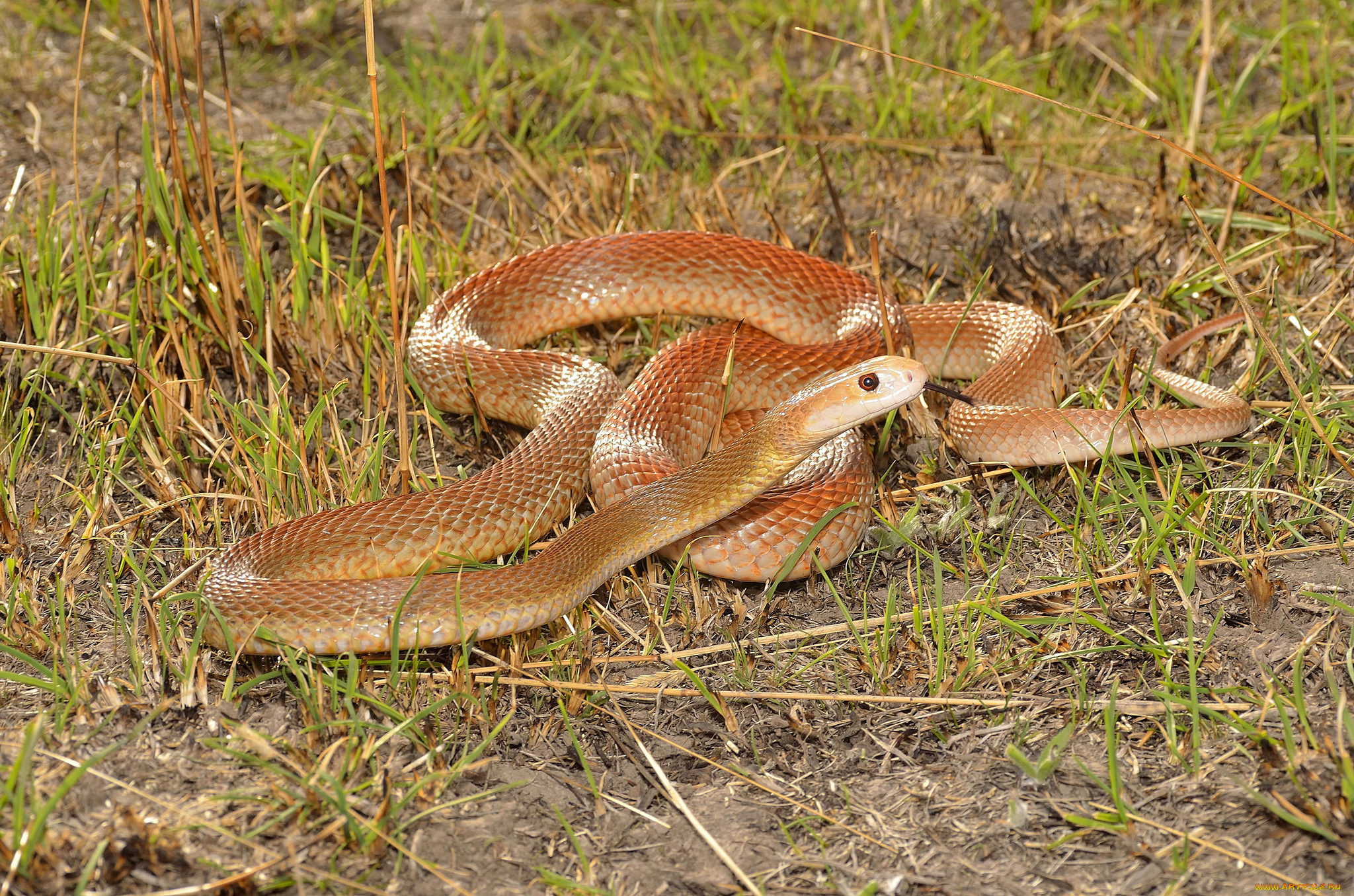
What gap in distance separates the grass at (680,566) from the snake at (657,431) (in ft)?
0.43

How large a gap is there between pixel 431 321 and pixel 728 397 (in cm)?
122

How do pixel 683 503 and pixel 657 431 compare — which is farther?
pixel 657 431

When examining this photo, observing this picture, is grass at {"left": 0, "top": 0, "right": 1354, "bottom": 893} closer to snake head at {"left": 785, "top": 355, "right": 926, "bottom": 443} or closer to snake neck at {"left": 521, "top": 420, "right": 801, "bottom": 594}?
snake neck at {"left": 521, "top": 420, "right": 801, "bottom": 594}

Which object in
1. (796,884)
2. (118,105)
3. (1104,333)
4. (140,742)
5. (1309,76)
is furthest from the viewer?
(118,105)

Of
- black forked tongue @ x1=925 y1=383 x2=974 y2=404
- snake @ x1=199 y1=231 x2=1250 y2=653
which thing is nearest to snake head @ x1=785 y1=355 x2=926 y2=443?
snake @ x1=199 y1=231 x2=1250 y2=653

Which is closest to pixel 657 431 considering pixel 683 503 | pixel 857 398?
pixel 683 503

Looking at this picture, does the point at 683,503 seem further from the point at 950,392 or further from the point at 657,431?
the point at 950,392

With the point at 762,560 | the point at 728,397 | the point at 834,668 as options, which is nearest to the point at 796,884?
the point at 834,668

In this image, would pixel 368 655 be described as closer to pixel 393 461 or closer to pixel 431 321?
pixel 393 461

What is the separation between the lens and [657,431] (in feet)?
12.2

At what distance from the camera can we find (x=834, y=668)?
302cm

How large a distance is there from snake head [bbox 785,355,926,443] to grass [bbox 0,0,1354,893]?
52 cm

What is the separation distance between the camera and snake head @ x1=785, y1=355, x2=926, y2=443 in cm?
309

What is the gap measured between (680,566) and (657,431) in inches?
25.8
